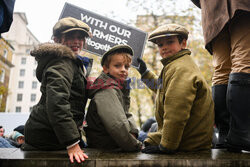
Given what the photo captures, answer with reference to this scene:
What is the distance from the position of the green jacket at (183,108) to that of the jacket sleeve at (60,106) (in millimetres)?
861

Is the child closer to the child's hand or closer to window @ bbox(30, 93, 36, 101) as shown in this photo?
the child's hand

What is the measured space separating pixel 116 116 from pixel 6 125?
7706 mm

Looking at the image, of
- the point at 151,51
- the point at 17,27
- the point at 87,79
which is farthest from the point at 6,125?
the point at 17,27

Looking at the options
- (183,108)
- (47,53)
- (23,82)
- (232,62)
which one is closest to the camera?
(183,108)

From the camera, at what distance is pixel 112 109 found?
2500mm

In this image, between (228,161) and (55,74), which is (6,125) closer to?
(55,74)

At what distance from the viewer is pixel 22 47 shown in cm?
6206

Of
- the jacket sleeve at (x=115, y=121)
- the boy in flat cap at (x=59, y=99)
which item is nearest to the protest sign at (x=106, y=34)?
the boy in flat cap at (x=59, y=99)

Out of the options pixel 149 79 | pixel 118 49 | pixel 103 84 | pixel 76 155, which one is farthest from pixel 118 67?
pixel 76 155

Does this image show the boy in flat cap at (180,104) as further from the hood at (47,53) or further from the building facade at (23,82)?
the building facade at (23,82)

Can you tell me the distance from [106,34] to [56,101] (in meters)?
2.28

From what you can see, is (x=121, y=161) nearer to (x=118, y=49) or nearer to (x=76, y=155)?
(x=76, y=155)

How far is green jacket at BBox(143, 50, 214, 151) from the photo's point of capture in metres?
2.40

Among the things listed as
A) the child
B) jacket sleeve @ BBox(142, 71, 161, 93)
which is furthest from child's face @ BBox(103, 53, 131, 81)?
jacket sleeve @ BBox(142, 71, 161, 93)
